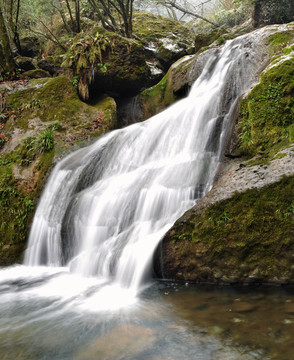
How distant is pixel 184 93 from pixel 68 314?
321 inches

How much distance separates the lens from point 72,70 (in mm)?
10609

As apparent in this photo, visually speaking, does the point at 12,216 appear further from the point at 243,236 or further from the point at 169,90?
the point at 169,90

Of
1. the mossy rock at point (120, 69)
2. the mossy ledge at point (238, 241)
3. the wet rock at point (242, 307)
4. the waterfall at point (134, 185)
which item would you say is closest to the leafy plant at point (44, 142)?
the waterfall at point (134, 185)

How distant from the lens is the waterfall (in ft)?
15.6

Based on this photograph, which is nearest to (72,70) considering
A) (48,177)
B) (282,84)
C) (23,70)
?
(23,70)

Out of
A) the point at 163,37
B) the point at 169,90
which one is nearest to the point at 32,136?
the point at 169,90

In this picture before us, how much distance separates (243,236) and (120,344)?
6.44ft

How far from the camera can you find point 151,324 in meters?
2.96

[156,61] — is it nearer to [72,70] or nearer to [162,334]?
[72,70]

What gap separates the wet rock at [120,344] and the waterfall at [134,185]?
3.87 feet

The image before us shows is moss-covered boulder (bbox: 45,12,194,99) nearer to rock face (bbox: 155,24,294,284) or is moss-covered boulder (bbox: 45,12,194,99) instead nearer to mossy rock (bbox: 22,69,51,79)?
mossy rock (bbox: 22,69,51,79)

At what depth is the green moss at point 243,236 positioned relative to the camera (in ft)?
11.4

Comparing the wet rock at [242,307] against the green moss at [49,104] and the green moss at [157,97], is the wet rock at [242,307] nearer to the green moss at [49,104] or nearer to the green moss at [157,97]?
the green moss at [49,104]

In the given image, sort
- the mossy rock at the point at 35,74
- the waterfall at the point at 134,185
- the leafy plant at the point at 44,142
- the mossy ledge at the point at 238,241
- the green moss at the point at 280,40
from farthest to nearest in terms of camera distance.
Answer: the mossy rock at the point at 35,74
the leafy plant at the point at 44,142
the green moss at the point at 280,40
the waterfall at the point at 134,185
the mossy ledge at the point at 238,241
